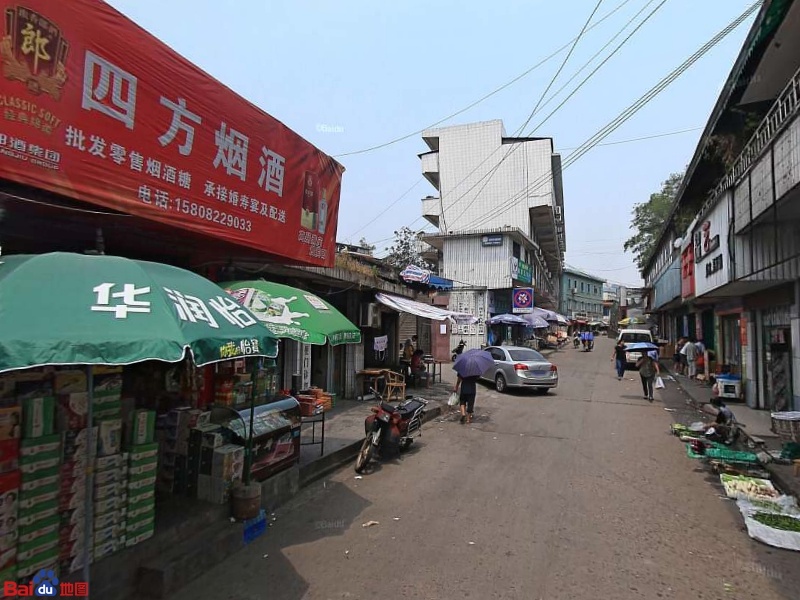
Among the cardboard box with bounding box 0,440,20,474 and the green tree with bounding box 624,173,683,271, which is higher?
the green tree with bounding box 624,173,683,271

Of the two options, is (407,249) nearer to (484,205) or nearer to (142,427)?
(484,205)

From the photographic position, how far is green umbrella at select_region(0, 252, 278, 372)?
2.55 metres

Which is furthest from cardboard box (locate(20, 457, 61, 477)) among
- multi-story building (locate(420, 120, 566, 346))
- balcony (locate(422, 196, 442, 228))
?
balcony (locate(422, 196, 442, 228))

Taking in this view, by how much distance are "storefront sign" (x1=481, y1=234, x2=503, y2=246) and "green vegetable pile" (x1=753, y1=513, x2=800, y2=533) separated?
1055 inches

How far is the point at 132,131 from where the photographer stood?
5141 mm

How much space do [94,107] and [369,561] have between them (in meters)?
5.23

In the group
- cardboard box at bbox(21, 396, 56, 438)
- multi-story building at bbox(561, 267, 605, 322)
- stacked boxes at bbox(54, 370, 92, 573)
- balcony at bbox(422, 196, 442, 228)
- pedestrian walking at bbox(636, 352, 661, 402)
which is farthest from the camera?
multi-story building at bbox(561, 267, 605, 322)

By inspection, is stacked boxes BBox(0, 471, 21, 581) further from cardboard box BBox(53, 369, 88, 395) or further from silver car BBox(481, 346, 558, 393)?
silver car BBox(481, 346, 558, 393)

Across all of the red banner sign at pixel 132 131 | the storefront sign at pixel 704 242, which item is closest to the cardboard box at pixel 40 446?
the red banner sign at pixel 132 131

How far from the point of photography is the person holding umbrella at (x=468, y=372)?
9.97m

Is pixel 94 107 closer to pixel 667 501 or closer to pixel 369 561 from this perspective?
pixel 369 561

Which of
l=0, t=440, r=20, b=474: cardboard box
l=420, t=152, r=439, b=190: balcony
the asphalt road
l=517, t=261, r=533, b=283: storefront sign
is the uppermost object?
l=420, t=152, r=439, b=190: balcony

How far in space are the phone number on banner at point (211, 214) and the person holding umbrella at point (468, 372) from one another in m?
5.42

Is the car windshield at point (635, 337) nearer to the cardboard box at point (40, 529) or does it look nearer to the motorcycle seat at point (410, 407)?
the motorcycle seat at point (410, 407)
